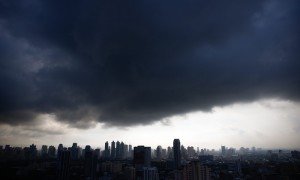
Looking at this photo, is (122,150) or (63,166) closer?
(63,166)

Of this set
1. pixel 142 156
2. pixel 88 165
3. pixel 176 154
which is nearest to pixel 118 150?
pixel 142 156

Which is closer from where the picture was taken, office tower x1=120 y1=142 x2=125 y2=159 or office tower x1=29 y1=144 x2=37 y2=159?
office tower x1=29 y1=144 x2=37 y2=159

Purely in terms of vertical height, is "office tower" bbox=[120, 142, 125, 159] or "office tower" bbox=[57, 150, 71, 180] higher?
"office tower" bbox=[57, 150, 71, 180]

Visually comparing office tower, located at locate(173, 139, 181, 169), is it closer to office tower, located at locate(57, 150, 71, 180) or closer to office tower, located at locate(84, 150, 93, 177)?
office tower, located at locate(84, 150, 93, 177)

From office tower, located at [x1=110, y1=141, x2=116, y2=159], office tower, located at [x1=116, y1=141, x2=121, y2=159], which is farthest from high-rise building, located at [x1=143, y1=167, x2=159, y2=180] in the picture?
office tower, located at [x1=110, y1=141, x2=116, y2=159]

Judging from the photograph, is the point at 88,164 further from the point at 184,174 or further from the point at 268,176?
the point at 268,176

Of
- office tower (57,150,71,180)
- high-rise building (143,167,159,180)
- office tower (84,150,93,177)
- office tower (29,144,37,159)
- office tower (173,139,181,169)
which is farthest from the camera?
office tower (29,144,37,159)

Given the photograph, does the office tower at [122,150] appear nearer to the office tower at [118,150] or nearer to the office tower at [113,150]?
the office tower at [118,150]

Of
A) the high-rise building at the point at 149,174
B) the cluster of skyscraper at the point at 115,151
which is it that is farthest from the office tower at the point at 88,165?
the cluster of skyscraper at the point at 115,151

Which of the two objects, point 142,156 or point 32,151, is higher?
point 32,151

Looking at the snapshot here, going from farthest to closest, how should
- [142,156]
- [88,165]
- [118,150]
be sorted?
[118,150] < [142,156] < [88,165]

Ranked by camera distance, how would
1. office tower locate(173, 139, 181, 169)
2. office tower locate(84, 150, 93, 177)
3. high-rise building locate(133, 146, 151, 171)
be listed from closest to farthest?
office tower locate(84, 150, 93, 177) → high-rise building locate(133, 146, 151, 171) → office tower locate(173, 139, 181, 169)

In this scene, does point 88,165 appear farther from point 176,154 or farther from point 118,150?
point 118,150
